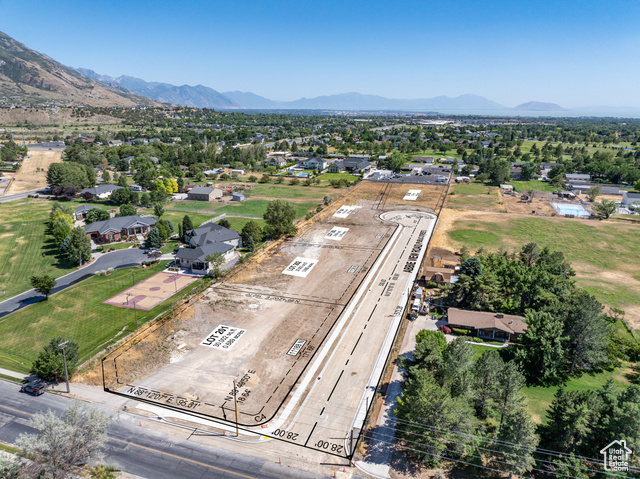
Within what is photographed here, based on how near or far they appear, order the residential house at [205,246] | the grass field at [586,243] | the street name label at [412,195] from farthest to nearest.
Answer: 1. the street name label at [412,195]
2. the residential house at [205,246]
3. the grass field at [586,243]

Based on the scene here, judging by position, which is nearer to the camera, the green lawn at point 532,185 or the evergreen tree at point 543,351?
the evergreen tree at point 543,351

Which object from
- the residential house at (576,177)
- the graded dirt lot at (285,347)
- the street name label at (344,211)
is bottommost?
the graded dirt lot at (285,347)

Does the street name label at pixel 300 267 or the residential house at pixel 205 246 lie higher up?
the residential house at pixel 205 246

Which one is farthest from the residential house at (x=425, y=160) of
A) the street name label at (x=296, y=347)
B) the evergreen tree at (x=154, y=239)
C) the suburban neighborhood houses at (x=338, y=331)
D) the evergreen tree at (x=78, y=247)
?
the street name label at (x=296, y=347)

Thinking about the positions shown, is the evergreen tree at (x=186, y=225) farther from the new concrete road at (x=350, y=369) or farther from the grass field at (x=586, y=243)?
the grass field at (x=586, y=243)

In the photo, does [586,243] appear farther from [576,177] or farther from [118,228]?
[118,228]

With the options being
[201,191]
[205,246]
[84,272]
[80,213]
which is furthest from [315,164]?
[84,272]

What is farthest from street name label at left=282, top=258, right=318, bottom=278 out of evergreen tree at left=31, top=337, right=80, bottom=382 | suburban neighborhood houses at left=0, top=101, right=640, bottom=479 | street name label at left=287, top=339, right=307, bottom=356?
evergreen tree at left=31, top=337, right=80, bottom=382
